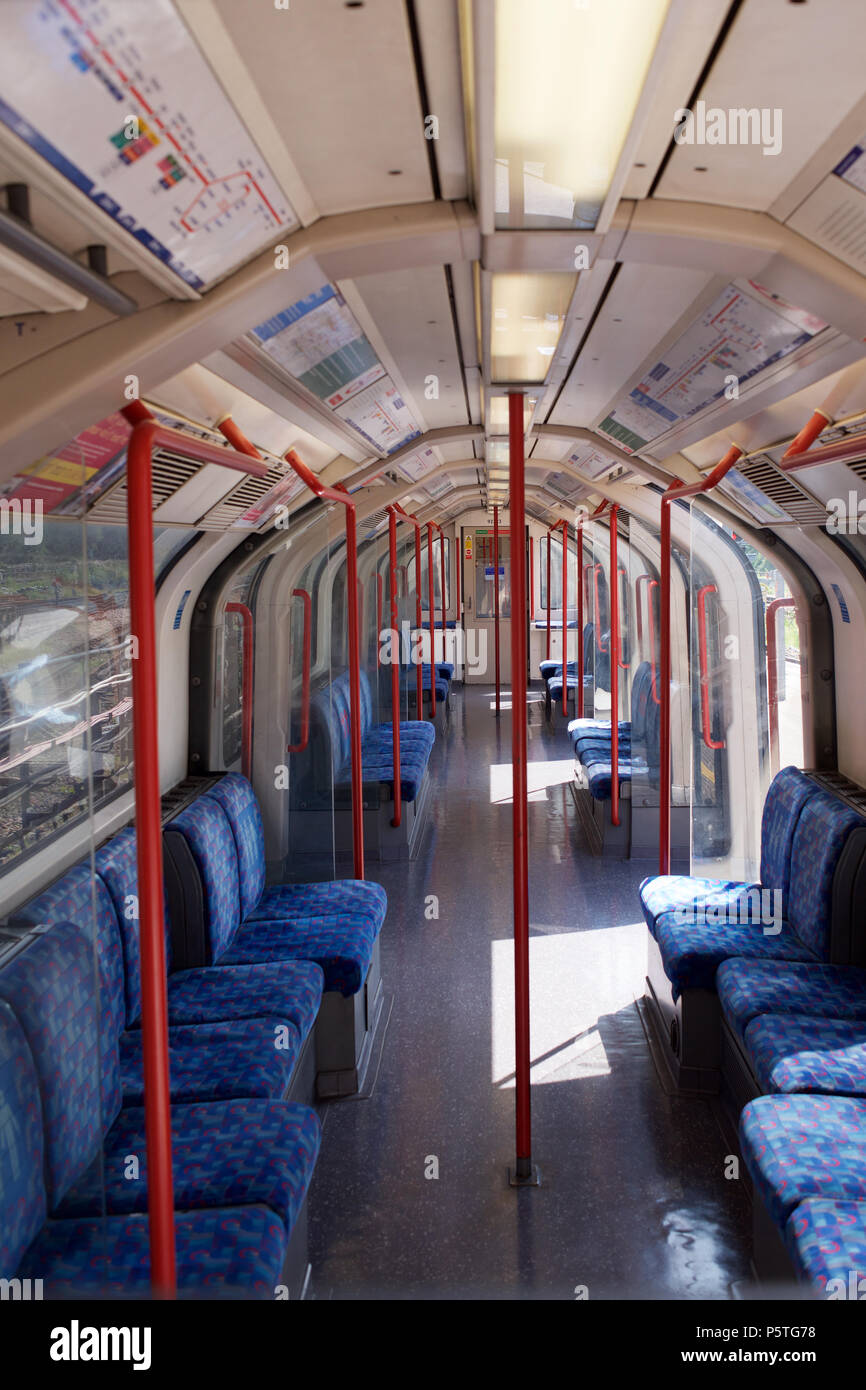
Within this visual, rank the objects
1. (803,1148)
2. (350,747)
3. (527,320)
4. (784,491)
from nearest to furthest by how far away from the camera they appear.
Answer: (803,1148), (527,320), (784,491), (350,747)

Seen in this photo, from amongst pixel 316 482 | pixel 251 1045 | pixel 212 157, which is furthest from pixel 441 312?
pixel 251 1045

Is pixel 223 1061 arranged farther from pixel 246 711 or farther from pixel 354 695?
pixel 246 711

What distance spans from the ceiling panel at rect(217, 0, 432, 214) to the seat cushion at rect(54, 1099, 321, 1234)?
223 centimetres

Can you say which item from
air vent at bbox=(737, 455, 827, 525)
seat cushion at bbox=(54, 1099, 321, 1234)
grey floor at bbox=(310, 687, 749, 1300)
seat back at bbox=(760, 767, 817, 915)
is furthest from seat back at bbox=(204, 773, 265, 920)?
air vent at bbox=(737, 455, 827, 525)

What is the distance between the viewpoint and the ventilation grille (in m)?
3.96

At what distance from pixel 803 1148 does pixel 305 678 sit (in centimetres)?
310

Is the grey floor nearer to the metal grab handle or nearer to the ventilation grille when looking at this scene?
the metal grab handle

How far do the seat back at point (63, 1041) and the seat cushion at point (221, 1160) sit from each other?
9 centimetres

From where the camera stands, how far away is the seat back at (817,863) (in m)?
3.88

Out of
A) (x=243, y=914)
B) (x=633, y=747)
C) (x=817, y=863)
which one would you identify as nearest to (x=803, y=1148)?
(x=817, y=863)

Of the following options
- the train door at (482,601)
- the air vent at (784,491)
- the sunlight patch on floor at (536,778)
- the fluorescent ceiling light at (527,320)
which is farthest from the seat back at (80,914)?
the train door at (482,601)

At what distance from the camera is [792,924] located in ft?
13.9

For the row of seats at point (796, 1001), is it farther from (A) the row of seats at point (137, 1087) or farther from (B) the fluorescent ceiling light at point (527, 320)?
(B) the fluorescent ceiling light at point (527, 320)
